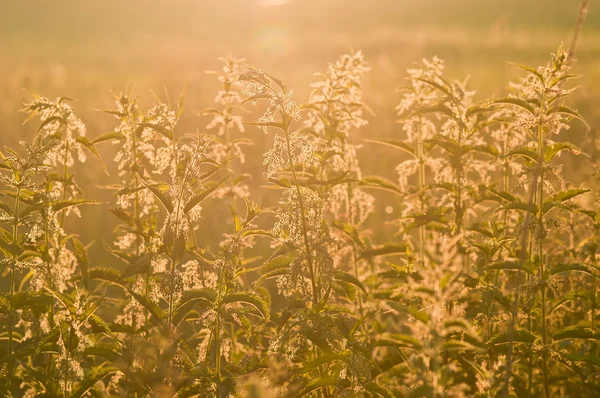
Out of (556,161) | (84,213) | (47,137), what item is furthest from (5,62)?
(47,137)

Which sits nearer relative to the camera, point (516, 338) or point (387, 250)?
point (516, 338)

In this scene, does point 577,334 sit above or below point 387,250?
below

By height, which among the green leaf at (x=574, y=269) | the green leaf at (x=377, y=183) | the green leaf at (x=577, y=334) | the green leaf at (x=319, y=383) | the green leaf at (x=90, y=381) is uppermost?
the green leaf at (x=377, y=183)

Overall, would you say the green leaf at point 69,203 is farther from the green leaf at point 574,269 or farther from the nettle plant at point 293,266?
the green leaf at point 574,269

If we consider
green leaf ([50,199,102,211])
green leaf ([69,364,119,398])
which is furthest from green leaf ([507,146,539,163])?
green leaf ([69,364,119,398])

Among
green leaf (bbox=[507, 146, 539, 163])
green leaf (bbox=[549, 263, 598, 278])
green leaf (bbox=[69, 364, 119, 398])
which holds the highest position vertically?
green leaf (bbox=[507, 146, 539, 163])

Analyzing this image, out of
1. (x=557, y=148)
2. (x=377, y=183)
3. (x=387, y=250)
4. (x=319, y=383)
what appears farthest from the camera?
(x=377, y=183)

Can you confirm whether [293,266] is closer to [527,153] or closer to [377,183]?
[377,183]

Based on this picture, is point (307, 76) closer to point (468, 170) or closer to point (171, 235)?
point (468, 170)

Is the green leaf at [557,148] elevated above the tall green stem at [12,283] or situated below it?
above

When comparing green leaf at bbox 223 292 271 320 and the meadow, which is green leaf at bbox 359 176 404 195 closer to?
the meadow

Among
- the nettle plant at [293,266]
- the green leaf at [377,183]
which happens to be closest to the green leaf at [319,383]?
the nettle plant at [293,266]

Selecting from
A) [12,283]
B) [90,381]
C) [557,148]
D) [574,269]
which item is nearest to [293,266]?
[90,381]

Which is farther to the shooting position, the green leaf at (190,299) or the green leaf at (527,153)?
the green leaf at (527,153)
